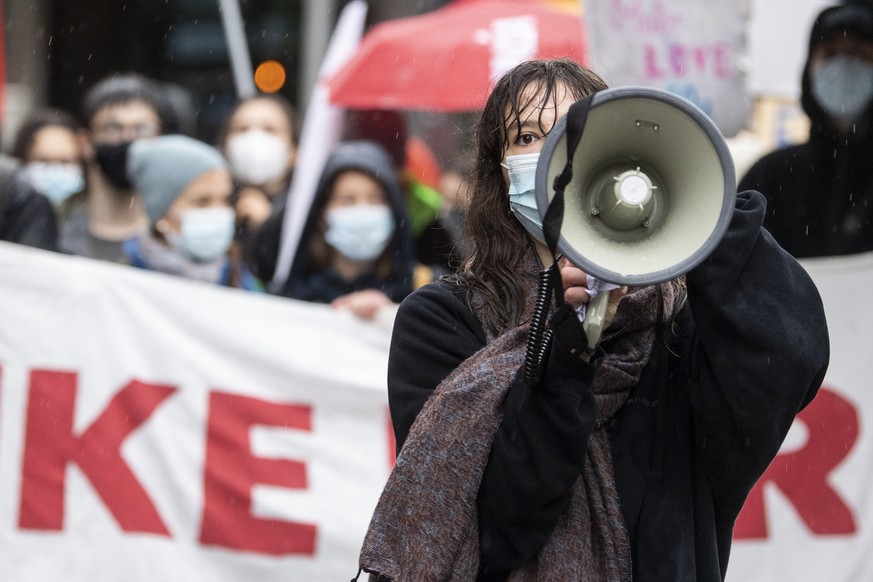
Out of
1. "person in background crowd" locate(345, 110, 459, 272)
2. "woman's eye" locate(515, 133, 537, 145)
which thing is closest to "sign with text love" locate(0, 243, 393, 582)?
"person in background crowd" locate(345, 110, 459, 272)

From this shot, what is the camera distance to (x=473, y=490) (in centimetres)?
192

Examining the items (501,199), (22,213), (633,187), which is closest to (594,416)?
(633,187)

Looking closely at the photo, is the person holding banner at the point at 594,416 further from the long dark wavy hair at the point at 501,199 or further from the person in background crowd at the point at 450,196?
the person in background crowd at the point at 450,196

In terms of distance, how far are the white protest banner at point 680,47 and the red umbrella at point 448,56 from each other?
2.66 ft

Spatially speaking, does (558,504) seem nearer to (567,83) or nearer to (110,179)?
(567,83)

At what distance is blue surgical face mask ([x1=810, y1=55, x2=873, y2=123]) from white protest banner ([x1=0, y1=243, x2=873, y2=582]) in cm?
79

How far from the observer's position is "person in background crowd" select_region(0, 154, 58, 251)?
16.8 feet

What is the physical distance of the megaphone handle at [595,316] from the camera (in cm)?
182

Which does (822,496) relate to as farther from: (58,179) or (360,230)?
(58,179)

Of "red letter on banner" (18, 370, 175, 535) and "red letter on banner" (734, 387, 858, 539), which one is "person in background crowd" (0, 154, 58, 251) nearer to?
"red letter on banner" (18, 370, 175, 535)

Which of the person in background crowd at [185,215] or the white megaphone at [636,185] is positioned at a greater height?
the white megaphone at [636,185]

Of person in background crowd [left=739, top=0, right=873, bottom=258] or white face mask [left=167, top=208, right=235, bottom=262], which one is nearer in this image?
person in background crowd [left=739, top=0, right=873, bottom=258]

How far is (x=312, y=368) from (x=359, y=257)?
71 cm

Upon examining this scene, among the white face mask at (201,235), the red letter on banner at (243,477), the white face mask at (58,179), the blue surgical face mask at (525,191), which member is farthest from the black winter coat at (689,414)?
the white face mask at (58,179)
